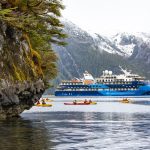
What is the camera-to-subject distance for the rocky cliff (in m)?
57.2

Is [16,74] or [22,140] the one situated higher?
[16,74]

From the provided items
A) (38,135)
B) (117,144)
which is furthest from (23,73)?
(117,144)

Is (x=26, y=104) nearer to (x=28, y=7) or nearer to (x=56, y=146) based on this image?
(x=28, y=7)

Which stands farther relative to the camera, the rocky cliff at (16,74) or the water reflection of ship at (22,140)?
the rocky cliff at (16,74)

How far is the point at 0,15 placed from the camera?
53250mm

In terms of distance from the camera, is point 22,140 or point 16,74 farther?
point 16,74

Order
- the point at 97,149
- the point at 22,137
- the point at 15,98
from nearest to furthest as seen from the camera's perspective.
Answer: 1. the point at 97,149
2. the point at 22,137
3. the point at 15,98

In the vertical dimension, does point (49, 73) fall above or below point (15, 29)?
below

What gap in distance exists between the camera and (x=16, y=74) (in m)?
59.3

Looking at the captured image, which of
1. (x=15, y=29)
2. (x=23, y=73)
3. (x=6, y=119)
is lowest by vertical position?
(x=6, y=119)

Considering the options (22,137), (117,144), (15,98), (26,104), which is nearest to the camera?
(117,144)

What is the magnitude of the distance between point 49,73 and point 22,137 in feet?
123

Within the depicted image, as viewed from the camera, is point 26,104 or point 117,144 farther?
point 26,104

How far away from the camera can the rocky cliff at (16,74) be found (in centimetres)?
5722
